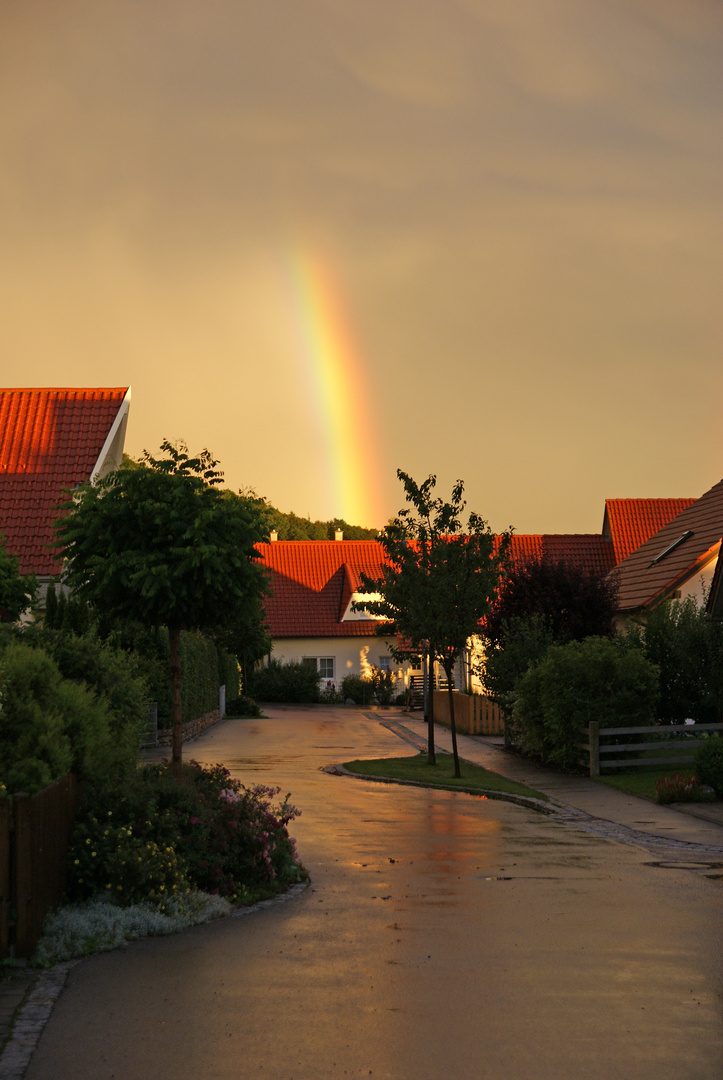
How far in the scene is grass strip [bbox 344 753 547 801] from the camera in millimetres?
20531

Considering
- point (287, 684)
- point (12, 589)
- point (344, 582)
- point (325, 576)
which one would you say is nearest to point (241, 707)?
point (287, 684)

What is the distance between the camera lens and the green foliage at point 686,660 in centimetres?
2350

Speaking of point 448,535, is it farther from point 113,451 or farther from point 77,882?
point 77,882

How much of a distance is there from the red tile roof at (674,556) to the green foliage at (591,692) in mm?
7689

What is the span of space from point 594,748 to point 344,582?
141 feet

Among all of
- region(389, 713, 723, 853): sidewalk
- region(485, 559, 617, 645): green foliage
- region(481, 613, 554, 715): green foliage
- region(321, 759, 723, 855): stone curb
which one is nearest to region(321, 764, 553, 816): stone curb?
region(321, 759, 723, 855): stone curb

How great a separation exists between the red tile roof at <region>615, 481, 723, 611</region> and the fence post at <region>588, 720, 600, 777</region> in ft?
30.5

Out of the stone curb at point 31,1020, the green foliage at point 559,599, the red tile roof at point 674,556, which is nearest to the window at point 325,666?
the red tile roof at point 674,556

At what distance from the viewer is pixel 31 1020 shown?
21.2 ft

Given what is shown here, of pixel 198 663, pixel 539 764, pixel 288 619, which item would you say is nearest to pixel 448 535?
pixel 539 764

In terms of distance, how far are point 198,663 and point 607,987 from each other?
30.1 m

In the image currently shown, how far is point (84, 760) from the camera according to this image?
9.84 m

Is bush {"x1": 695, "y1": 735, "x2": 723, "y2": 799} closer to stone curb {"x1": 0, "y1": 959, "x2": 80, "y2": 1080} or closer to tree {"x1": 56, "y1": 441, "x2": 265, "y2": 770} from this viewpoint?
tree {"x1": 56, "y1": 441, "x2": 265, "y2": 770}

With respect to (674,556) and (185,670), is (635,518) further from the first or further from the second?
(185,670)
